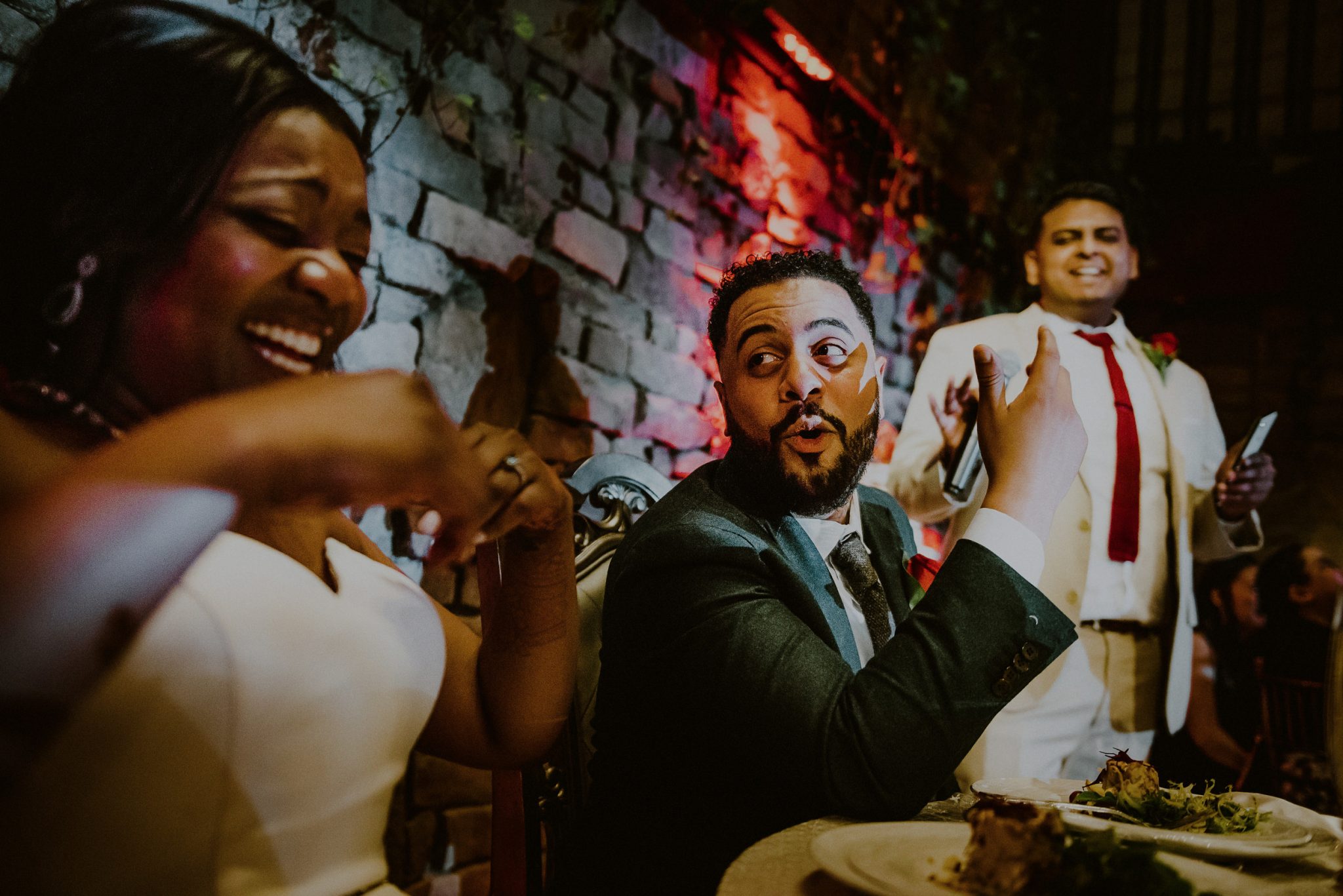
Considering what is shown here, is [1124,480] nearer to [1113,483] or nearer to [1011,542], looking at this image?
[1113,483]

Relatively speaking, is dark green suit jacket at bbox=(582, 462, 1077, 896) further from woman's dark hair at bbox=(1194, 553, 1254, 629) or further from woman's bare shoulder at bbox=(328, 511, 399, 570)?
woman's dark hair at bbox=(1194, 553, 1254, 629)

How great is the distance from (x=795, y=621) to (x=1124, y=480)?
1.70 m

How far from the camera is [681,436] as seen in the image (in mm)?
3086

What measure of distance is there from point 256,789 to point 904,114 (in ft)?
14.8

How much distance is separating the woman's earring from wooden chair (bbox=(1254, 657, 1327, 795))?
15.3 feet

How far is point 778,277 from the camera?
1.60 meters

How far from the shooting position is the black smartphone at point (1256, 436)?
2.26 metres

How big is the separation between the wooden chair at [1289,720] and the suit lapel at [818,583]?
360 centimetres

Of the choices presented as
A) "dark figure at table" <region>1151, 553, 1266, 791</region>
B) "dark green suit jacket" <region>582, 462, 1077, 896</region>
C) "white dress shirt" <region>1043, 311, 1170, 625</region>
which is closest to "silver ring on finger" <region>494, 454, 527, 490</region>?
"dark green suit jacket" <region>582, 462, 1077, 896</region>

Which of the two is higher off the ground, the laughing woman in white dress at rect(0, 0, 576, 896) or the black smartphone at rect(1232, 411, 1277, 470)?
the black smartphone at rect(1232, 411, 1277, 470)

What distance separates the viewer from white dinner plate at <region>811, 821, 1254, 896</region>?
0.72 meters

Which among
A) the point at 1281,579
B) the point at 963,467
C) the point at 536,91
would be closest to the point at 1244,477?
the point at 963,467

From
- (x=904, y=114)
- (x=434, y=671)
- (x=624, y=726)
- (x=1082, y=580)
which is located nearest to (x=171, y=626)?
(x=434, y=671)

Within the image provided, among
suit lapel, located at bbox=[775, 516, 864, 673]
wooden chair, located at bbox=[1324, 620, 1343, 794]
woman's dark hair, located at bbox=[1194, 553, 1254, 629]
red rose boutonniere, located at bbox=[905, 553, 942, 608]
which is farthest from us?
woman's dark hair, located at bbox=[1194, 553, 1254, 629]
